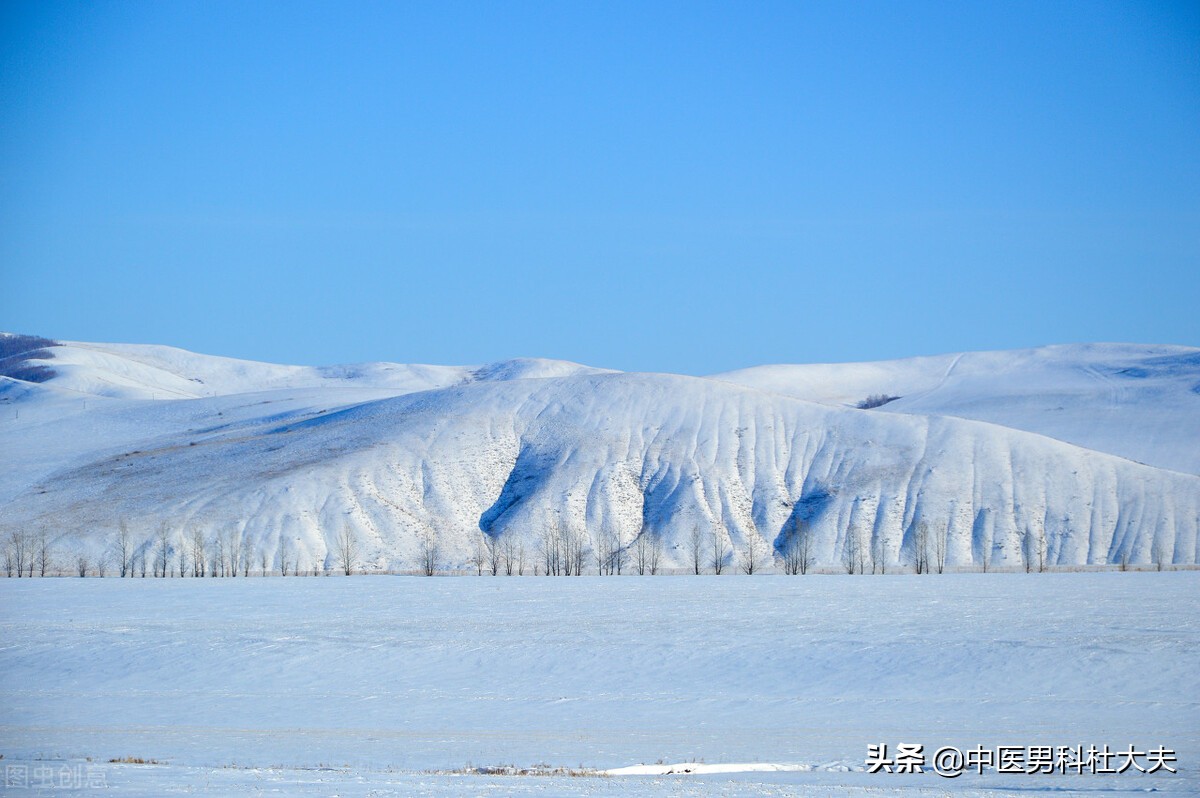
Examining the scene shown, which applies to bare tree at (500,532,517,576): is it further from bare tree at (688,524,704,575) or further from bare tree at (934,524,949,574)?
bare tree at (934,524,949,574)

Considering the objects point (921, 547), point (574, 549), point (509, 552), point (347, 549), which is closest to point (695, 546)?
point (574, 549)

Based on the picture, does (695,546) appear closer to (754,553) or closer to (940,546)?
(754,553)

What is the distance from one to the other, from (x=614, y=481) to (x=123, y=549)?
41719 mm

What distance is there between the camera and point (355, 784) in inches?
837

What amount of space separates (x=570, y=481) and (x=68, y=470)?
169 feet

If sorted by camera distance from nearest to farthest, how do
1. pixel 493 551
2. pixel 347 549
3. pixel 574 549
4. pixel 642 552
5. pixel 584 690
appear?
pixel 584 690 → pixel 347 549 → pixel 642 552 → pixel 493 551 → pixel 574 549

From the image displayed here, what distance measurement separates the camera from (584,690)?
3256cm

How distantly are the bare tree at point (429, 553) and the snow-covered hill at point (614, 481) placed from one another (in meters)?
0.85

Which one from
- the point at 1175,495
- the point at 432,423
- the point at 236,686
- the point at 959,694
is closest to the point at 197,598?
the point at 236,686

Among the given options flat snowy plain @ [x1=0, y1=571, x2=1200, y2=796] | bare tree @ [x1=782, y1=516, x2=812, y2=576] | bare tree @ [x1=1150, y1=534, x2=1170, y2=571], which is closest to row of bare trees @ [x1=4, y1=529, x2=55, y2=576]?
flat snowy plain @ [x1=0, y1=571, x2=1200, y2=796]

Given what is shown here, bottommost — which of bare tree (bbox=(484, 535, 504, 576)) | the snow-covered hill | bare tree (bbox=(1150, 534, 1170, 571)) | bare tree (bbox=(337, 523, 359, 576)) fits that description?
bare tree (bbox=(1150, 534, 1170, 571))

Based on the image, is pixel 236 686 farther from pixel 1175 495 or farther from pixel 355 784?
pixel 1175 495

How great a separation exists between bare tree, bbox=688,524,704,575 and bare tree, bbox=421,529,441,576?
63.7ft

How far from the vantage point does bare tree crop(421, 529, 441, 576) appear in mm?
91081
